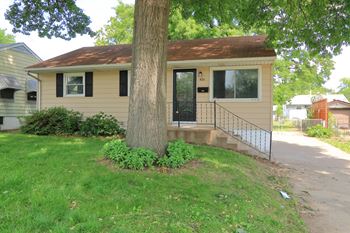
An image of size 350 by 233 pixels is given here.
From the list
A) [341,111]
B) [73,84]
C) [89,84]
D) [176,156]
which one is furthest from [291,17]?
[341,111]

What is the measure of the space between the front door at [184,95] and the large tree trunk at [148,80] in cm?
627

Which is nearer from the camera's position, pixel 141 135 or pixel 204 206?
pixel 204 206

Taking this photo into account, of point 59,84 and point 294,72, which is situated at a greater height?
point 294,72

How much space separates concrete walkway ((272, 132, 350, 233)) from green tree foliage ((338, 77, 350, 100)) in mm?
83340

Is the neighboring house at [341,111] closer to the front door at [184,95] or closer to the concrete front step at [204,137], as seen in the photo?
the front door at [184,95]

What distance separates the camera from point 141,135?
6270 mm

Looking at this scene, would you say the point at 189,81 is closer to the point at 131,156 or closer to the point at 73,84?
the point at 73,84

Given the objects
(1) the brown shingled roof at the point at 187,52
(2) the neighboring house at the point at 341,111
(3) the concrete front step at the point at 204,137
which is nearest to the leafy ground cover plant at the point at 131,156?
(3) the concrete front step at the point at 204,137

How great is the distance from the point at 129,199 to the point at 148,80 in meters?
2.46

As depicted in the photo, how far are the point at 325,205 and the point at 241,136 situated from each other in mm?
5469

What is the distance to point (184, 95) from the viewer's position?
12.9 metres

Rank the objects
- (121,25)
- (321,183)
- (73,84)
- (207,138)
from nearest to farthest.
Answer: (321,183), (207,138), (73,84), (121,25)

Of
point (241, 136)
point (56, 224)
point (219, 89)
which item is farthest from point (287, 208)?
point (219, 89)

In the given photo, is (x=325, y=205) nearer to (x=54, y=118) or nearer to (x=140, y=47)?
(x=140, y=47)
